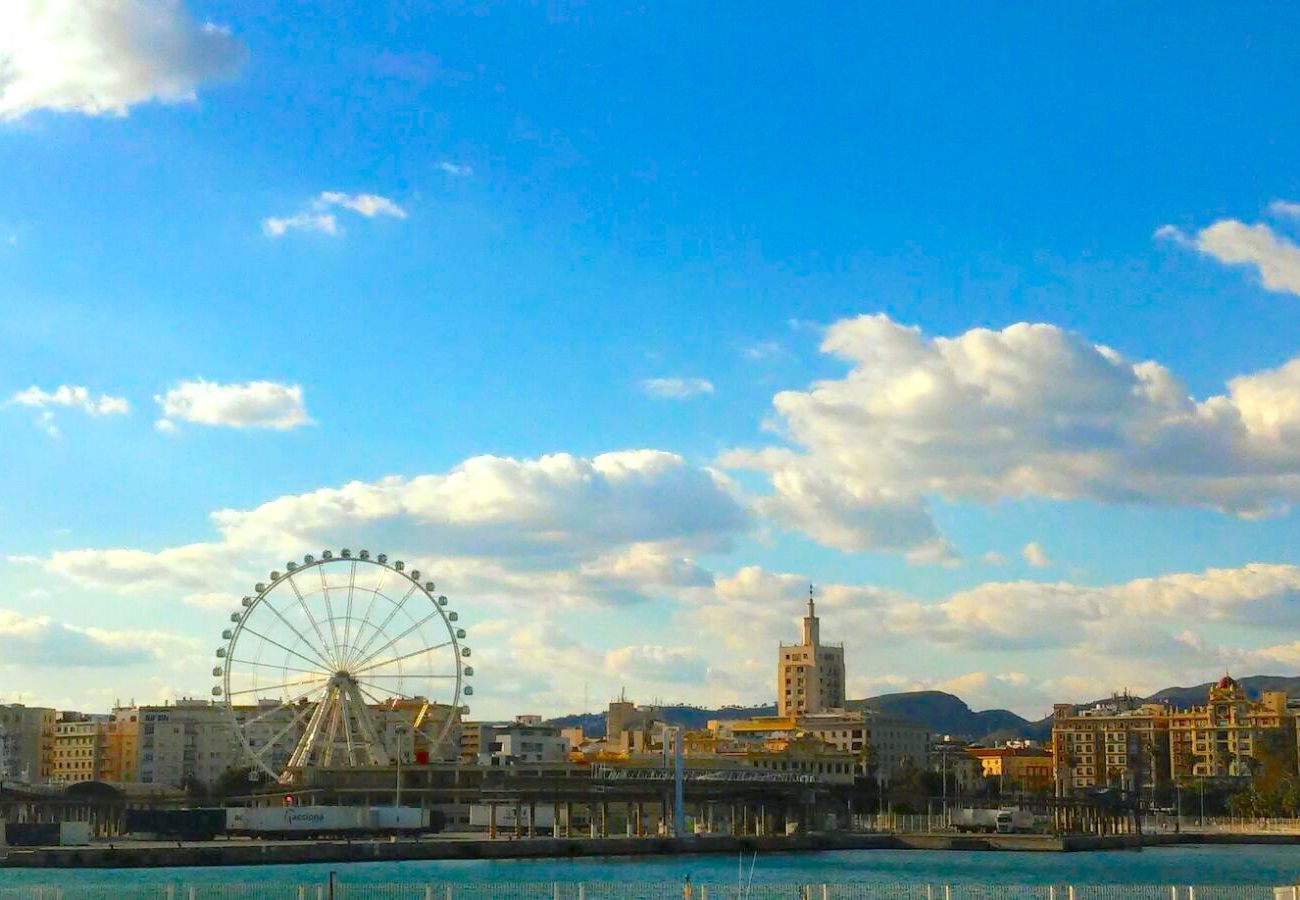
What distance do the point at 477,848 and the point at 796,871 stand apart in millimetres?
24220

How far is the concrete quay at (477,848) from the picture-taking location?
108 metres

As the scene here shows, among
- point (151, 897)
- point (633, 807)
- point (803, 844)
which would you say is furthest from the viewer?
point (633, 807)

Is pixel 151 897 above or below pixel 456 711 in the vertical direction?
below

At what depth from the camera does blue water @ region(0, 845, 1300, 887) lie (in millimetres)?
98875

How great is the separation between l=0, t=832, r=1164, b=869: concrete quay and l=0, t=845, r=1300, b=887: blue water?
0.89 m

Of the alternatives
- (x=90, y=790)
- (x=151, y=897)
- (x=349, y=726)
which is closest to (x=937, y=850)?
(x=349, y=726)

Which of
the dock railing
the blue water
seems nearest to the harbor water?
the blue water

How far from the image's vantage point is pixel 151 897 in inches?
3088

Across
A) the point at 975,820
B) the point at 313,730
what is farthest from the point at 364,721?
the point at 975,820

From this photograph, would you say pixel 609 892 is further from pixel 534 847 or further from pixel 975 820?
pixel 975 820

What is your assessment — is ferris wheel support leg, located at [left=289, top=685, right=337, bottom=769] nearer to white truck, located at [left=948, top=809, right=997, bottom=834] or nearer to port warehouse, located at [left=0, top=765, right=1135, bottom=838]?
port warehouse, located at [left=0, top=765, right=1135, bottom=838]

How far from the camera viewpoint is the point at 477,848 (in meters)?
123

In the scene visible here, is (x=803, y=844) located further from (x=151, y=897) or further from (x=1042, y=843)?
Result: (x=151, y=897)

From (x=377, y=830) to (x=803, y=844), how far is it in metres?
33.2
